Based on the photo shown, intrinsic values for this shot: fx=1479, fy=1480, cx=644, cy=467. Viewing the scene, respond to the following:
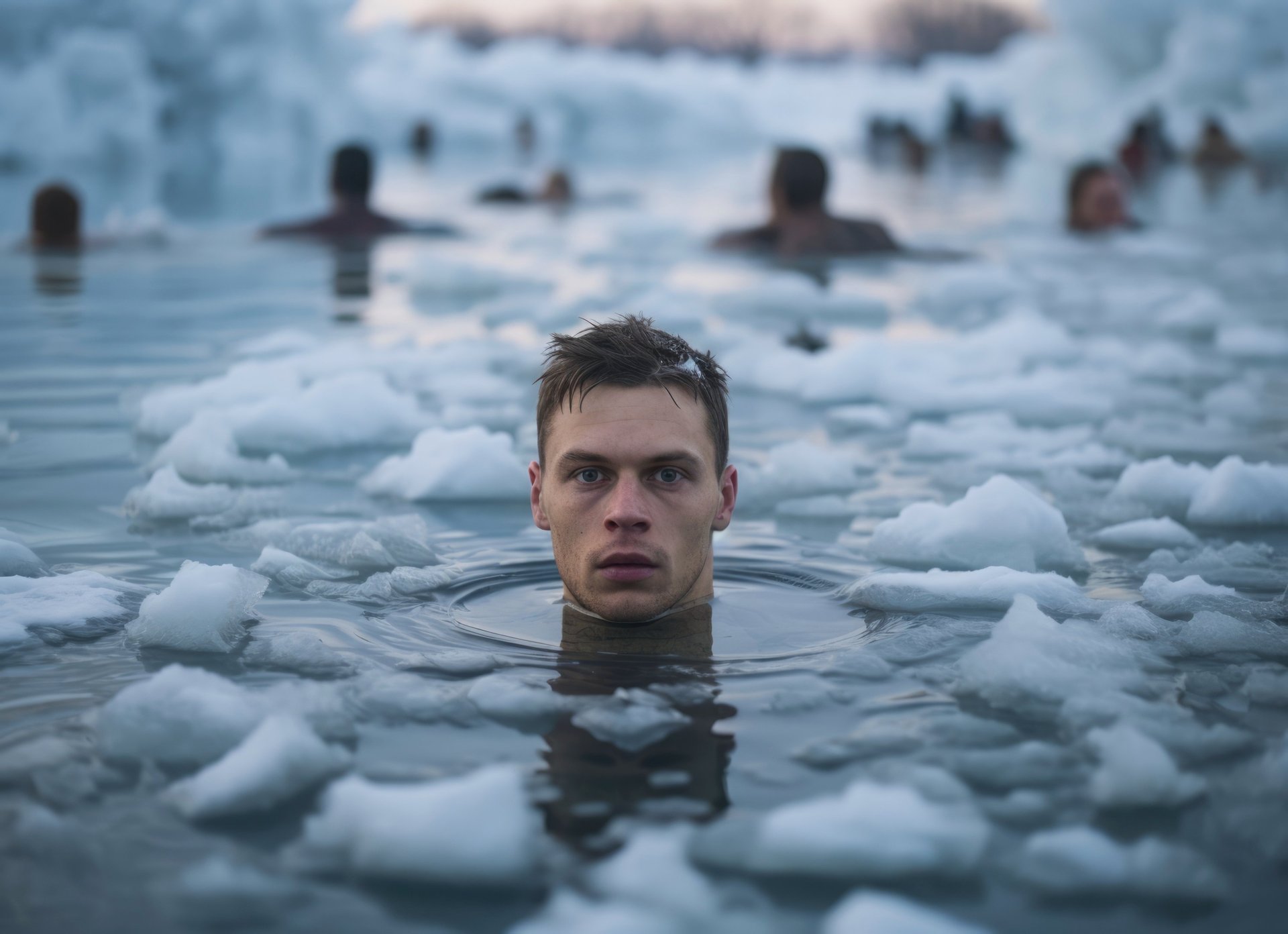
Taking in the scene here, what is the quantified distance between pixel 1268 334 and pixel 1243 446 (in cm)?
255

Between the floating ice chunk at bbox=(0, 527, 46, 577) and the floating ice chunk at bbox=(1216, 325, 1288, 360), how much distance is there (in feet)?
19.2

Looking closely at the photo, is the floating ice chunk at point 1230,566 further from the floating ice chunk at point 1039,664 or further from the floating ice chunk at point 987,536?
the floating ice chunk at point 1039,664

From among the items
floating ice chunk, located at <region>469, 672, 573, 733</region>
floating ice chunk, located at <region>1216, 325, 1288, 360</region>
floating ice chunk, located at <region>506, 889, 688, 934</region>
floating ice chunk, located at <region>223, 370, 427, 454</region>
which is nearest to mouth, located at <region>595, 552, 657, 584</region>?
floating ice chunk, located at <region>469, 672, 573, 733</region>

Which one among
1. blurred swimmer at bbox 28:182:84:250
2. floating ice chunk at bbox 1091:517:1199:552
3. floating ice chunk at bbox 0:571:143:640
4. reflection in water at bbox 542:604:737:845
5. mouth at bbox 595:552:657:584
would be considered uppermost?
blurred swimmer at bbox 28:182:84:250

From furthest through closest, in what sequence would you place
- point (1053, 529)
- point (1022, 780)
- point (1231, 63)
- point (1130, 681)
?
point (1231, 63) < point (1053, 529) < point (1130, 681) < point (1022, 780)

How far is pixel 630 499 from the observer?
9.94 ft

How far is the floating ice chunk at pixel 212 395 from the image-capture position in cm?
546

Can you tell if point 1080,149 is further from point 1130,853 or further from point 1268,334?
point 1130,853

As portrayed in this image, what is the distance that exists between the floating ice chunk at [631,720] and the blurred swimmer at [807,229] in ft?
25.7

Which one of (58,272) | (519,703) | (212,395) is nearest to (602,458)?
(519,703)

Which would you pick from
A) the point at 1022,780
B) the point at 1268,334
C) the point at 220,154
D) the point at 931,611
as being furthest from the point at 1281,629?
the point at 220,154

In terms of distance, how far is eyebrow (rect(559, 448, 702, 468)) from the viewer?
309 centimetres

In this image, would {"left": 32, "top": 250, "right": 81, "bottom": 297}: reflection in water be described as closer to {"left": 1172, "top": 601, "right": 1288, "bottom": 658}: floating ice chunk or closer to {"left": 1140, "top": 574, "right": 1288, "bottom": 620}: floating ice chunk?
{"left": 1140, "top": 574, "right": 1288, "bottom": 620}: floating ice chunk

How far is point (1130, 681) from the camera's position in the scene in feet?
9.48
